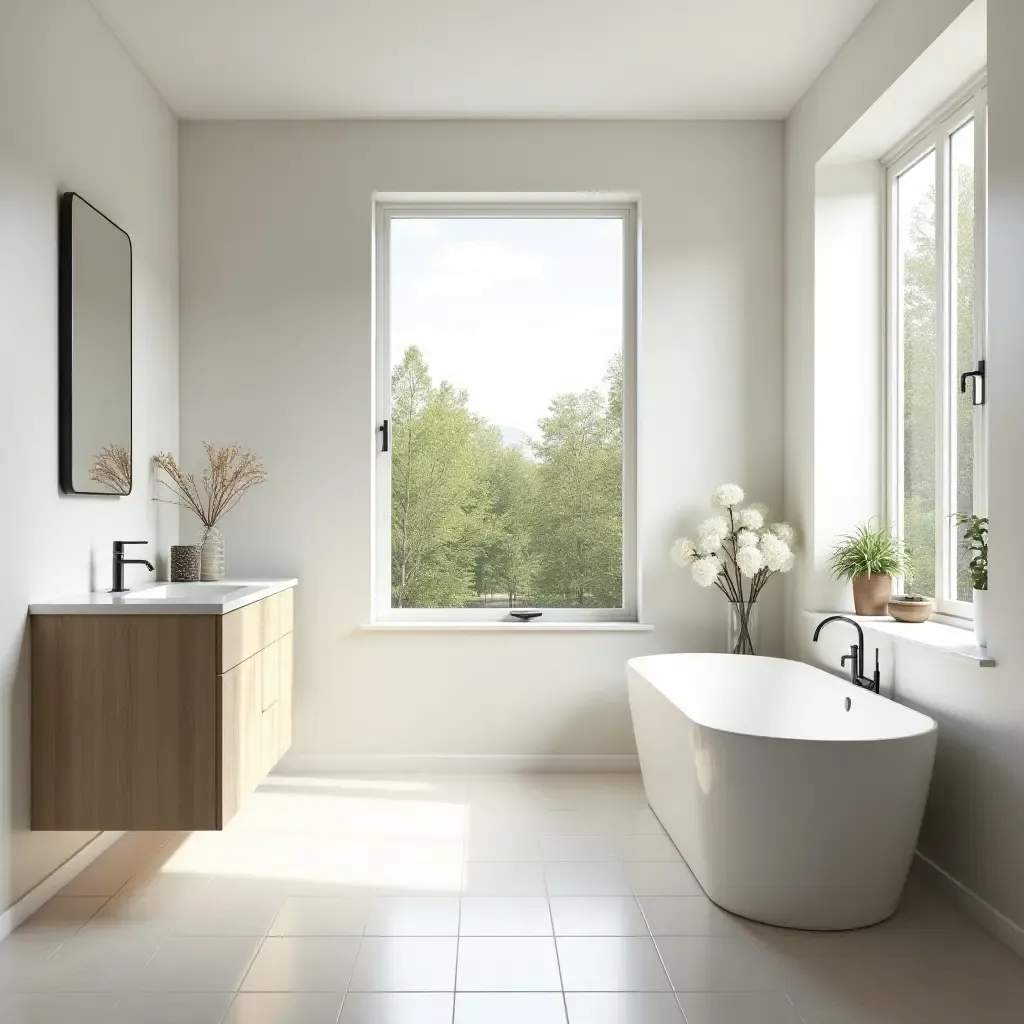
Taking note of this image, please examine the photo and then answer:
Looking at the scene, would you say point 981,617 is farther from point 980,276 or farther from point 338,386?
point 338,386

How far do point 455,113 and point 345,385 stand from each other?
1.24 m

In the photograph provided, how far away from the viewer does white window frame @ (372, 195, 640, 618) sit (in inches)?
163

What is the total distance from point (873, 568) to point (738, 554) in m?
0.52

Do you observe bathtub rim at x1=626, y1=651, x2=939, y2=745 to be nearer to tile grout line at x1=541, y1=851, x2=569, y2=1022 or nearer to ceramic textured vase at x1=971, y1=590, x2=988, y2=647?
ceramic textured vase at x1=971, y1=590, x2=988, y2=647

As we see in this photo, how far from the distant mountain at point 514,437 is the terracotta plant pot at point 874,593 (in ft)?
5.02

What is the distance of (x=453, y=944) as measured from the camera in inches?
95.0

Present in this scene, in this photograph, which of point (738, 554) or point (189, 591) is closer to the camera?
point (189, 591)

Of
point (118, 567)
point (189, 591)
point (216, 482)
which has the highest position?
point (216, 482)

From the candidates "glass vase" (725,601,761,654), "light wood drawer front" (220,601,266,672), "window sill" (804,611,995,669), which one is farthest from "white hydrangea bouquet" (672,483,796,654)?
"light wood drawer front" (220,601,266,672)

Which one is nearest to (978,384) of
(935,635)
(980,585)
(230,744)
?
(980,585)

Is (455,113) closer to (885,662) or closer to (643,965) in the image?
(885,662)

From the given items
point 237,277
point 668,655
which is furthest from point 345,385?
point 668,655

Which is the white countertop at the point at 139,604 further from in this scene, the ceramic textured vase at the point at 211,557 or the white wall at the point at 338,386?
the white wall at the point at 338,386

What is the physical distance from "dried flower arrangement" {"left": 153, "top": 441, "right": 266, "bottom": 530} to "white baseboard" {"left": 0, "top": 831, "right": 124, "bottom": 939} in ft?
4.08
